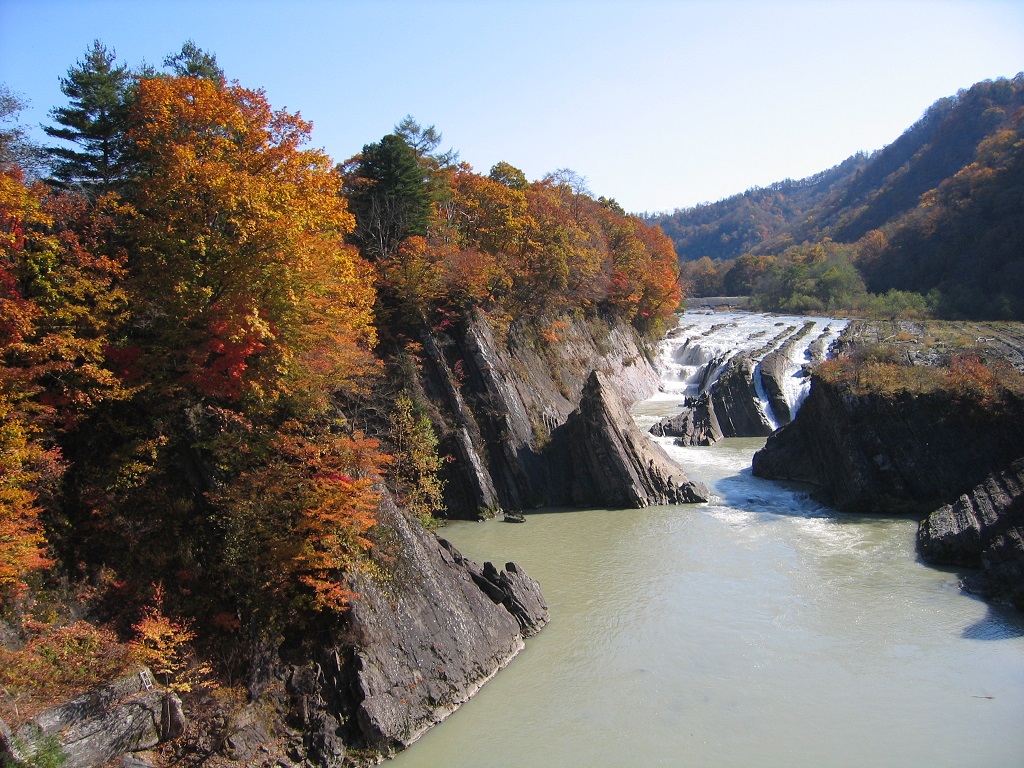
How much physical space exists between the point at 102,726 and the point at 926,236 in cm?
8155

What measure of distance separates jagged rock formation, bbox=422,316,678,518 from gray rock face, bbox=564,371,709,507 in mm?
357

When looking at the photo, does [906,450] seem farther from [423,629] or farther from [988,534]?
[423,629]

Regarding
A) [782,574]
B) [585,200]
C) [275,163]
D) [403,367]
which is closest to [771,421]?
[782,574]

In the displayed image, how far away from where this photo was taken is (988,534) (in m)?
17.8

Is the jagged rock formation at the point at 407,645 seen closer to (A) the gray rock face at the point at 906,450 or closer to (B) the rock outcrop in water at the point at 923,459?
(B) the rock outcrop in water at the point at 923,459

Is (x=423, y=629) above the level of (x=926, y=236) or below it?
below

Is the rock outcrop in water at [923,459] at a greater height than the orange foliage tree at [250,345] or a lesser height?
lesser

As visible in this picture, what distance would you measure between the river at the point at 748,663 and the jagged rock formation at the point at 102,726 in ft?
13.1

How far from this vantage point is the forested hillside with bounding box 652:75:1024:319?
2295 inches

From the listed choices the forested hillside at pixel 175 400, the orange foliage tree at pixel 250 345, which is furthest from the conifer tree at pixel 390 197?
the orange foliage tree at pixel 250 345

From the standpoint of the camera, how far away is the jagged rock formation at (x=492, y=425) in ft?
82.4

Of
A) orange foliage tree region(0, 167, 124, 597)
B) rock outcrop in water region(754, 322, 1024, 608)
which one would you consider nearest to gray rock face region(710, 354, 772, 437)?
rock outcrop in water region(754, 322, 1024, 608)

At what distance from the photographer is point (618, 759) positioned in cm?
1070

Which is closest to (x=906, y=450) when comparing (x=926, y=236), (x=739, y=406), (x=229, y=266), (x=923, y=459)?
(x=923, y=459)
